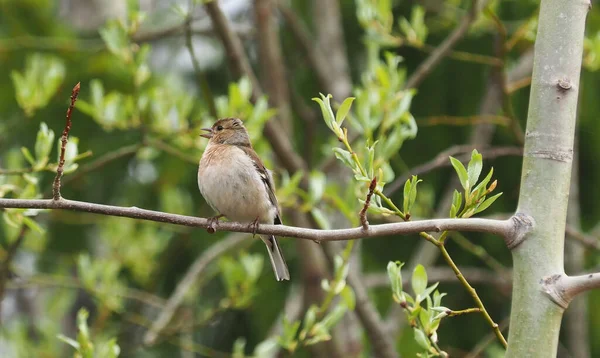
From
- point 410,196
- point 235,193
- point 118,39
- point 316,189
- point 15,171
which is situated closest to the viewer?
point 410,196

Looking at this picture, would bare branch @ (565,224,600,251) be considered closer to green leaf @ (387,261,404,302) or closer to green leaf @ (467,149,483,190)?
green leaf @ (387,261,404,302)

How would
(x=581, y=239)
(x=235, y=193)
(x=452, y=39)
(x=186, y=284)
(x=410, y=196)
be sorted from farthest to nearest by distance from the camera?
(x=186, y=284)
(x=452, y=39)
(x=581, y=239)
(x=235, y=193)
(x=410, y=196)

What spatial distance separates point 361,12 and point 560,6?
2354 millimetres

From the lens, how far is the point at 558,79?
2.43 m

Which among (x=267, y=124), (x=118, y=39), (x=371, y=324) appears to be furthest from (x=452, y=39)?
(x=118, y=39)

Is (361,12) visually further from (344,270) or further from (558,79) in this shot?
(558,79)

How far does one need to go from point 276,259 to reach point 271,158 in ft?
7.36

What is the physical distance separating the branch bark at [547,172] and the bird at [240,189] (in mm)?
1728

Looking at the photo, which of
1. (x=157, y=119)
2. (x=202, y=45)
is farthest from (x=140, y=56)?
(x=202, y=45)

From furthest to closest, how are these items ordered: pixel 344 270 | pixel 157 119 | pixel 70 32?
1. pixel 70 32
2. pixel 157 119
3. pixel 344 270

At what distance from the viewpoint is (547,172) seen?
7.85 ft

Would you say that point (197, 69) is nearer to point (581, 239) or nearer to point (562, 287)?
point (581, 239)

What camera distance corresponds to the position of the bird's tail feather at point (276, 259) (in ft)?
13.3

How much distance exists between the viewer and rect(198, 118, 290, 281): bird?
4.00 meters
